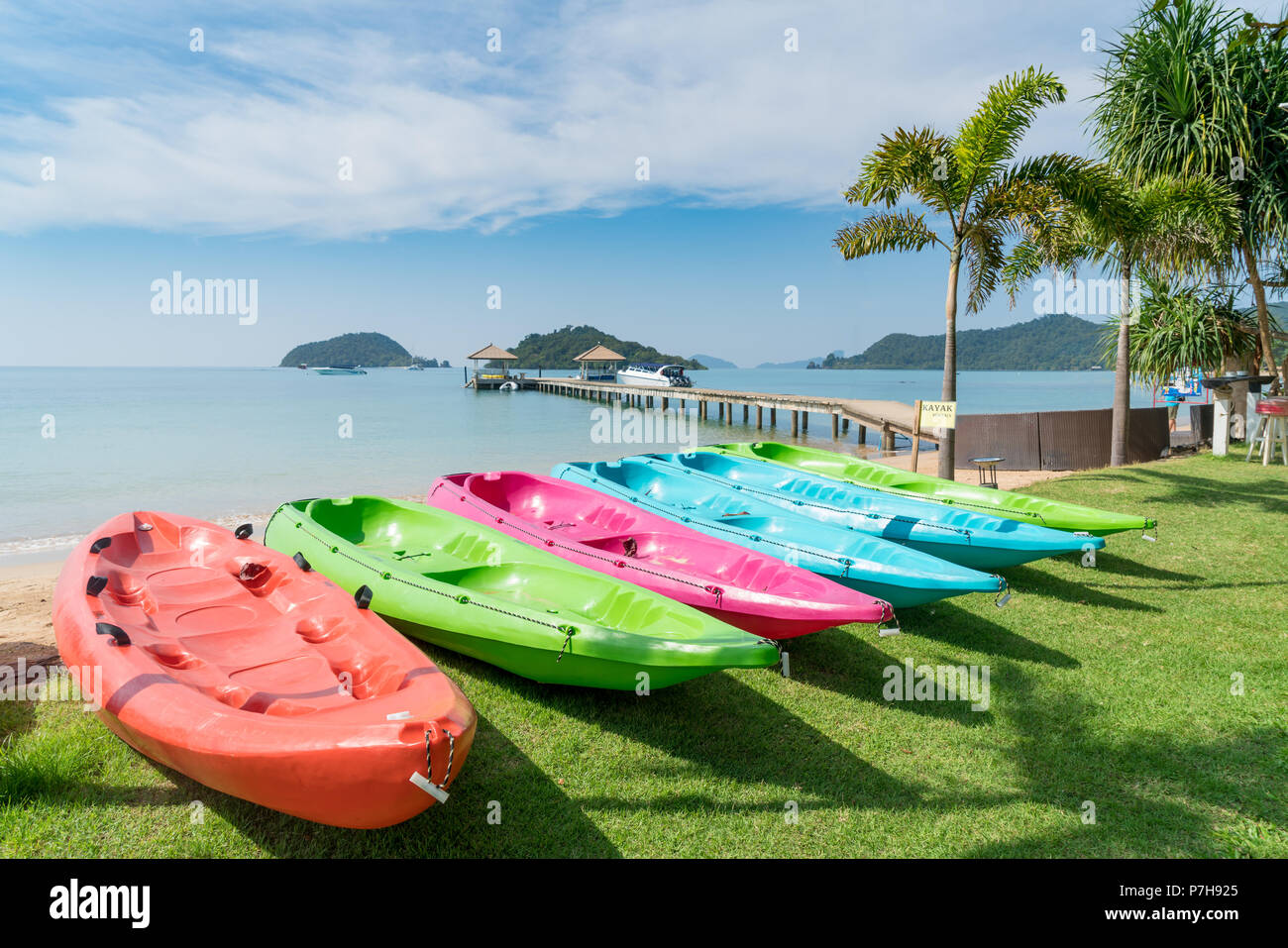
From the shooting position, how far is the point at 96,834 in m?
3.35

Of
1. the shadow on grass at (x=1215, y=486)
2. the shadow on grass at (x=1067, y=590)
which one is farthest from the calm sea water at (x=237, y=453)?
the shadow on grass at (x=1215, y=486)

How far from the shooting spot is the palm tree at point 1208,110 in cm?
1345

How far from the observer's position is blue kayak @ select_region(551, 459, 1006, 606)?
211 inches

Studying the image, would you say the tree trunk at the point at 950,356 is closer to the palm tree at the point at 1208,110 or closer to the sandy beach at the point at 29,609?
the sandy beach at the point at 29,609

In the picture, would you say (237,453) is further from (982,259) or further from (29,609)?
(982,259)

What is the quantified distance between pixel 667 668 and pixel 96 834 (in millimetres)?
2839

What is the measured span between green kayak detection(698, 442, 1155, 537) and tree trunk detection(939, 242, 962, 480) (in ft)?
5.51

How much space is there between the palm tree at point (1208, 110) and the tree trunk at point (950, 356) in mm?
6877

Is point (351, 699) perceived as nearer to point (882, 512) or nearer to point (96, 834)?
point (96, 834)

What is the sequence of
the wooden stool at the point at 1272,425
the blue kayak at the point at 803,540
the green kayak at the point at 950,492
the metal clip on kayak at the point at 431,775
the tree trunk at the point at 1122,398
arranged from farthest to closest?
the tree trunk at the point at 1122,398 → the wooden stool at the point at 1272,425 → the green kayak at the point at 950,492 → the blue kayak at the point at 803,540 → the metal clip on kayak at the point at 431,775

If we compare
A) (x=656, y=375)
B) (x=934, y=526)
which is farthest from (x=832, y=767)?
(x=656, y=375)

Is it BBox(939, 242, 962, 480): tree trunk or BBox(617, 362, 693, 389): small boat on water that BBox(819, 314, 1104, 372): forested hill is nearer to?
BBox(617, 362, 693, 389): small boat on water

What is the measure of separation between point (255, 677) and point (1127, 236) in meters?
13.5

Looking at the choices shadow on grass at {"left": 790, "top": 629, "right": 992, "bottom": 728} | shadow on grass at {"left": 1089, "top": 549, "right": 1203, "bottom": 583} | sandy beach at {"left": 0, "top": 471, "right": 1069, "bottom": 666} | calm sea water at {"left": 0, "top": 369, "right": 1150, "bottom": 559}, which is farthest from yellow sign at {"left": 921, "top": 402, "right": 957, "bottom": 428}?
calm sea water at {"left": 0, "top": 369, "right": 1150, "bottom": 559}
